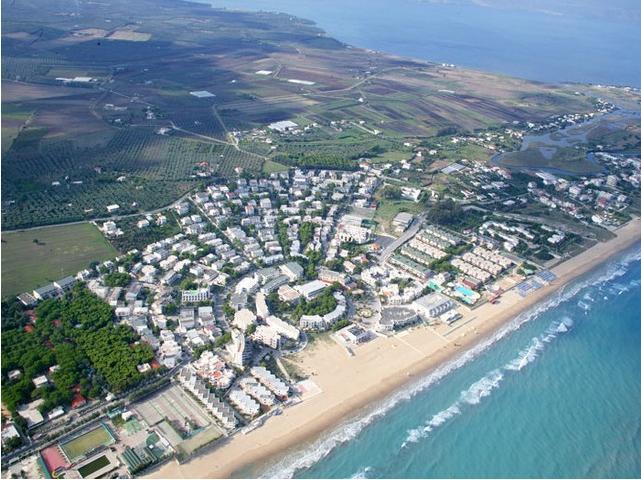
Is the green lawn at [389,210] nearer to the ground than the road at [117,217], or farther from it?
farther from it

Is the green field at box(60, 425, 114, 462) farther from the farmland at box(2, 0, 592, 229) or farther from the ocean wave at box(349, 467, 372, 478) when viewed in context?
the farmland at box(2, 0, 592, 229)

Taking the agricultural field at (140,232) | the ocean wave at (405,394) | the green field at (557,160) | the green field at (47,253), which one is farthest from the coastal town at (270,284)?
the green field at (557,160)

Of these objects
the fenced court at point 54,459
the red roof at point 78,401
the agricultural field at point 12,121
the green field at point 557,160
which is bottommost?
the fenced court at point 54,459

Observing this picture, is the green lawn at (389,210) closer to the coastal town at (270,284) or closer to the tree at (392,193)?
the coastal town at (270,284)

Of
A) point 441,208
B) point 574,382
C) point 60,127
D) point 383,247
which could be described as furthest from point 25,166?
point 574,382

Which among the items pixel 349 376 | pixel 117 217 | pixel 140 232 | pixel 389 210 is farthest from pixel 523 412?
pixel 117 217

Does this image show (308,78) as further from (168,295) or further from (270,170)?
(168,295)
